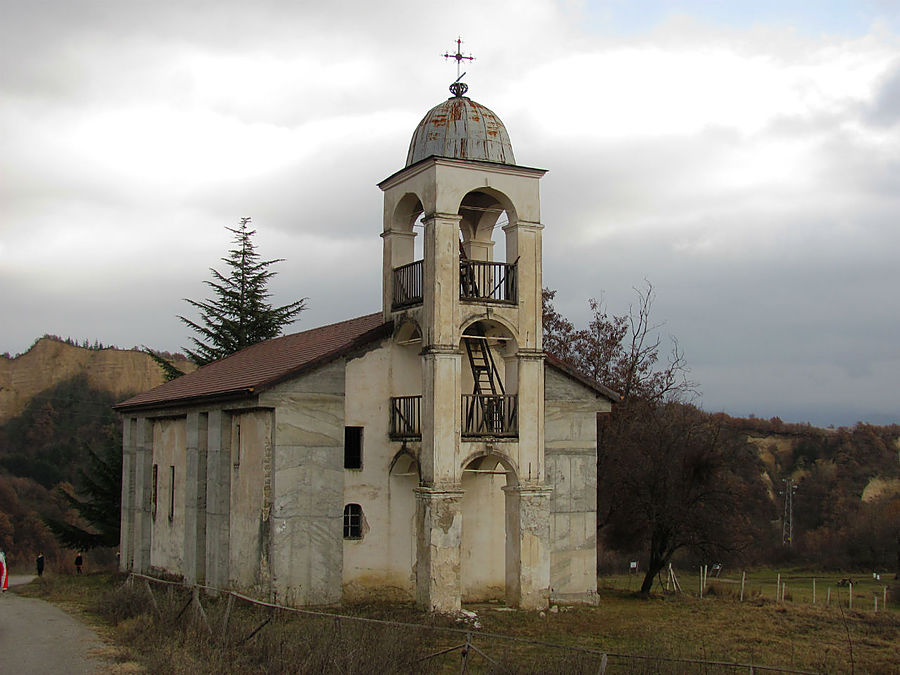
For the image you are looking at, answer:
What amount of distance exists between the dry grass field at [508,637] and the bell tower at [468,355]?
1.44m

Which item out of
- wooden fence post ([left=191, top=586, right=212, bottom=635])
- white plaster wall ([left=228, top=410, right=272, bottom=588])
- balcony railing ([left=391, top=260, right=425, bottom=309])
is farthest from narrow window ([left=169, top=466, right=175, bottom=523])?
wooden fence post ([left=191, top=586, right=212, bottom=635])

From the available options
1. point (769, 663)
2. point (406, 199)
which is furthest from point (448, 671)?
point (406, 199)

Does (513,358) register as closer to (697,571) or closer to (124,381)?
(697,571)

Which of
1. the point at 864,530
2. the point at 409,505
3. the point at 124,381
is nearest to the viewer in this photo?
the point at 409,505

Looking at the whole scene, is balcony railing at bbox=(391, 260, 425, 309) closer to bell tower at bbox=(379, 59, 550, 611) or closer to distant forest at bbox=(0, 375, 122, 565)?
bell tower at bbox=(379, 59, 550, 611)

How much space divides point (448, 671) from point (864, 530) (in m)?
40.1

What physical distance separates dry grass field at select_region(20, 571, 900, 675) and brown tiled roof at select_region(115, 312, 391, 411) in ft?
17.8

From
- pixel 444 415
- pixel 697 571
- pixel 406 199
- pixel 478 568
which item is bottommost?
pixel 697 571

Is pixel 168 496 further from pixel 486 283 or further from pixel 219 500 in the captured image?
pixel 486 283

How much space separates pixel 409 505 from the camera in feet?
78.8

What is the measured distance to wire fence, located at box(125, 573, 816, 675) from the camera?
46.1 feet

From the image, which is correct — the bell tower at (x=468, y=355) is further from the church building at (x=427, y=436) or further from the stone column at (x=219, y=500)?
the stone column at (x=219, y=500)

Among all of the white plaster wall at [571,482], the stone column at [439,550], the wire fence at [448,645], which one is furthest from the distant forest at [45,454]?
the wire fence at [448,645]

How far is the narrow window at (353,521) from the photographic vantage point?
76.7 ft
